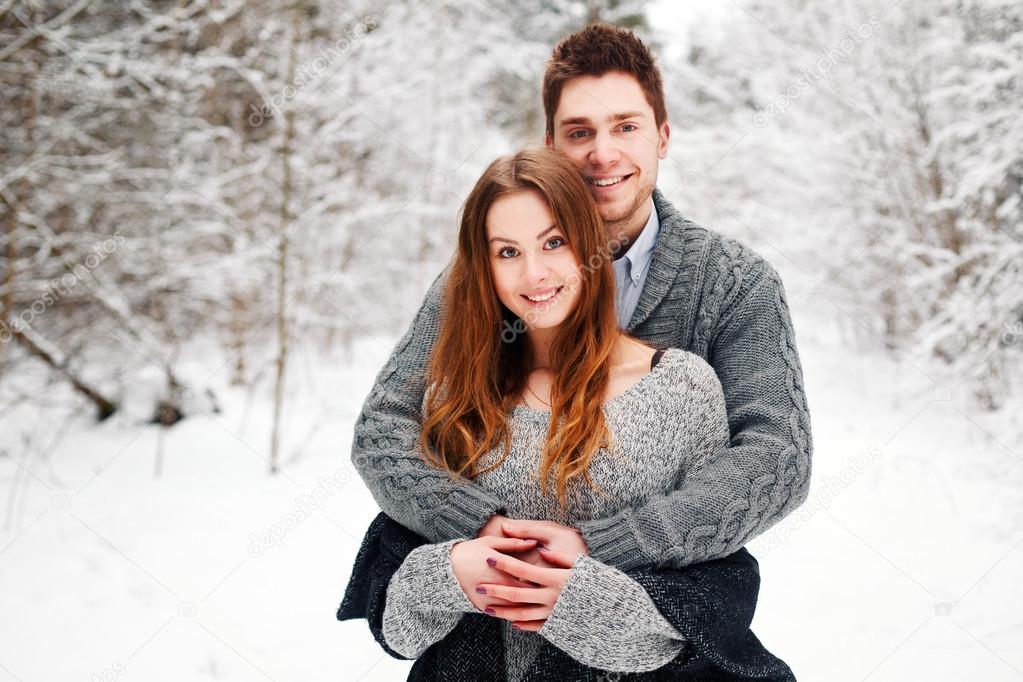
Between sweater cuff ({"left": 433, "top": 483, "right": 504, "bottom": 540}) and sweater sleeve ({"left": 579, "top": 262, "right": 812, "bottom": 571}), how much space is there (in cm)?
20

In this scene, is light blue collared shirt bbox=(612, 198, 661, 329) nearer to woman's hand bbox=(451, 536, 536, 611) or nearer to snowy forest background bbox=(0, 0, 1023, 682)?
woman's hand bbox=(451, 536, 536, 611)

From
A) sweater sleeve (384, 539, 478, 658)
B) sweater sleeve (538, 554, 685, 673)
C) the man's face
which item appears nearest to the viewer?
sweater sleeve (538, 554, 685, 673)

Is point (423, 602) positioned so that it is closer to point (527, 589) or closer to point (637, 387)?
point (527, 589)

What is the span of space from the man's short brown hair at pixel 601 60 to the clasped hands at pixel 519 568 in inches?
45.7

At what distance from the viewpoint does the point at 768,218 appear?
27.7ft

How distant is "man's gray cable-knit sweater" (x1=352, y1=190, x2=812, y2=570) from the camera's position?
1429mm

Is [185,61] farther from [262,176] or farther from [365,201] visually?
[365,201]

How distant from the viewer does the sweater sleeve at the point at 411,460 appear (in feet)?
5.07

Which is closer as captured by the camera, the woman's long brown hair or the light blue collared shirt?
the woman's long brown hair

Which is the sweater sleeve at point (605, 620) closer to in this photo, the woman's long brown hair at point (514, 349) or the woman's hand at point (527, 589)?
the woman's hand at point (527, 589)

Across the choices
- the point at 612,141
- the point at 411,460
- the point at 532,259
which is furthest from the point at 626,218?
the point at 411,460

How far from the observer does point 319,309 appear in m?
8.61

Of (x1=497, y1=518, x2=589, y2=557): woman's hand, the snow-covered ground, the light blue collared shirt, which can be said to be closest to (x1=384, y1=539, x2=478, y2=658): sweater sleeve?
(x1=497, y1=518, x2=589, y2=557): woman's hand

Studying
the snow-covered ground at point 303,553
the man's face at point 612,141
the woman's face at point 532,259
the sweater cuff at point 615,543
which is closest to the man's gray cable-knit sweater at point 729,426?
the sweater cuff at point 615,543
